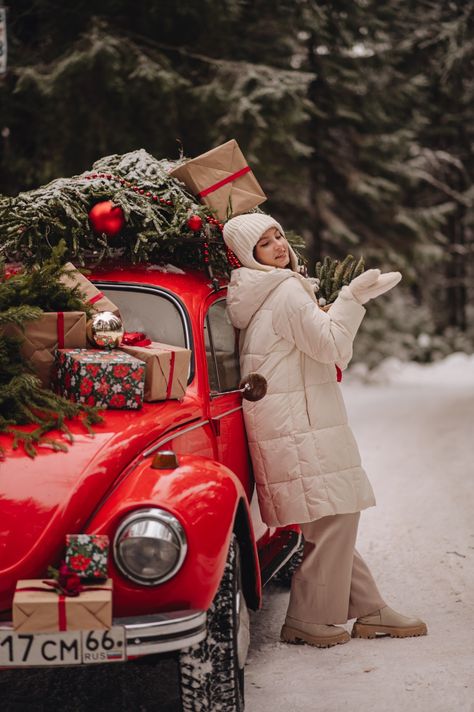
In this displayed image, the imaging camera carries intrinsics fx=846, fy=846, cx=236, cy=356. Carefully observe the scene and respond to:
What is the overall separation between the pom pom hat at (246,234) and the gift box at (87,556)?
1885 mm

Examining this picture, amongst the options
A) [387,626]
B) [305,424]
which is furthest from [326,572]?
[305,424]

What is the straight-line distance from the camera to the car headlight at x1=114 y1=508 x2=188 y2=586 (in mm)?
2992

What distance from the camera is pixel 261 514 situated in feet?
14.3

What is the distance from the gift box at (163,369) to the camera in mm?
3652

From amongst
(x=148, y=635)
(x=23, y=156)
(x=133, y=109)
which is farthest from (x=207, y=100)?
(x=148, y=635)

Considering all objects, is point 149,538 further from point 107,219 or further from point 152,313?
point 107,219

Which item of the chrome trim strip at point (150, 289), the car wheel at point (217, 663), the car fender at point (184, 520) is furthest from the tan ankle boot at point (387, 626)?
the chrome trim strip at point (150, 289)

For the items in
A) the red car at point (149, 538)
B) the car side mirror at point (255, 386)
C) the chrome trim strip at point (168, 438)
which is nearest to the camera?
the red car at point (149, 538)

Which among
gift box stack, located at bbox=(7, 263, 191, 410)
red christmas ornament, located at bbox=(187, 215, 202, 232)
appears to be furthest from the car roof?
gift box stack, located at bbox=(7, 263, 191, 410)

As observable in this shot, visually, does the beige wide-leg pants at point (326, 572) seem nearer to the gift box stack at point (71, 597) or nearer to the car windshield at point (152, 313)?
the car windshield at point (152, 313)

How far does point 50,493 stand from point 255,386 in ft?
3.94

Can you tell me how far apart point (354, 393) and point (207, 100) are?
7.13 metres

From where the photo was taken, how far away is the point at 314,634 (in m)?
4.32

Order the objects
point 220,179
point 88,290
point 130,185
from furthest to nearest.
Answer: point 220,179
point 130,185
point 88,290
